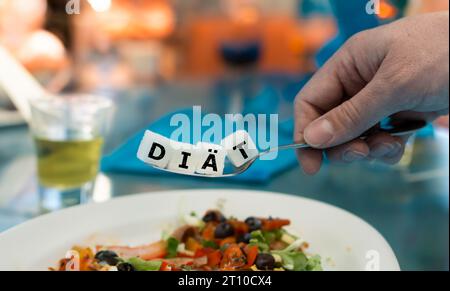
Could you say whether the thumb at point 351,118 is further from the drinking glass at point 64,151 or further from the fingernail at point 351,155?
the drinking glass at point 64,151

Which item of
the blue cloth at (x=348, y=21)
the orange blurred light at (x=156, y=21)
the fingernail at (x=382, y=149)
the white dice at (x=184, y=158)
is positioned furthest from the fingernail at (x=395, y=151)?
the orange blurred light at (x=156, y=21)

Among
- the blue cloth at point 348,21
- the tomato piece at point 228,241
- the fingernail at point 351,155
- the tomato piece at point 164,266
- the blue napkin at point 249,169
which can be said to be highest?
the blue cloth at point 348,21

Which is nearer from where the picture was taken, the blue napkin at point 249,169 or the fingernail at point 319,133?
the fingernail at point 319,133

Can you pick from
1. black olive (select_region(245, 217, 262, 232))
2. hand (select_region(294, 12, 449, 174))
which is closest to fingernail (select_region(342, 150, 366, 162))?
hand (select_region(294, 12, 449, 174))

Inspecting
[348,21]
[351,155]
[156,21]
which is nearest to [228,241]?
[351,155]

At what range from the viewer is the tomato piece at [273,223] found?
1.70 ft

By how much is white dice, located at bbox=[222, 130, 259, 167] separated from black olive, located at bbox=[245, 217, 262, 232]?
0.38ft

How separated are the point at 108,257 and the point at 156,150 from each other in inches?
5.1

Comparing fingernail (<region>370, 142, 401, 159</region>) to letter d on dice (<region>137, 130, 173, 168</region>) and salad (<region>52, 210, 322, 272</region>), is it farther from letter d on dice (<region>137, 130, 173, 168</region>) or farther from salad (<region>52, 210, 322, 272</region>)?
letter d on dice (<region>137, 130, 173, 168</region>)

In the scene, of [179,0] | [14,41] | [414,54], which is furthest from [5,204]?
[179,0]

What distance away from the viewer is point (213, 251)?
0.49 metres

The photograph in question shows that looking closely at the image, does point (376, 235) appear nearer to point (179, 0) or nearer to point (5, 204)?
point (5, 204)

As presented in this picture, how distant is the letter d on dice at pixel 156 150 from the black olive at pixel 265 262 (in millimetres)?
124
